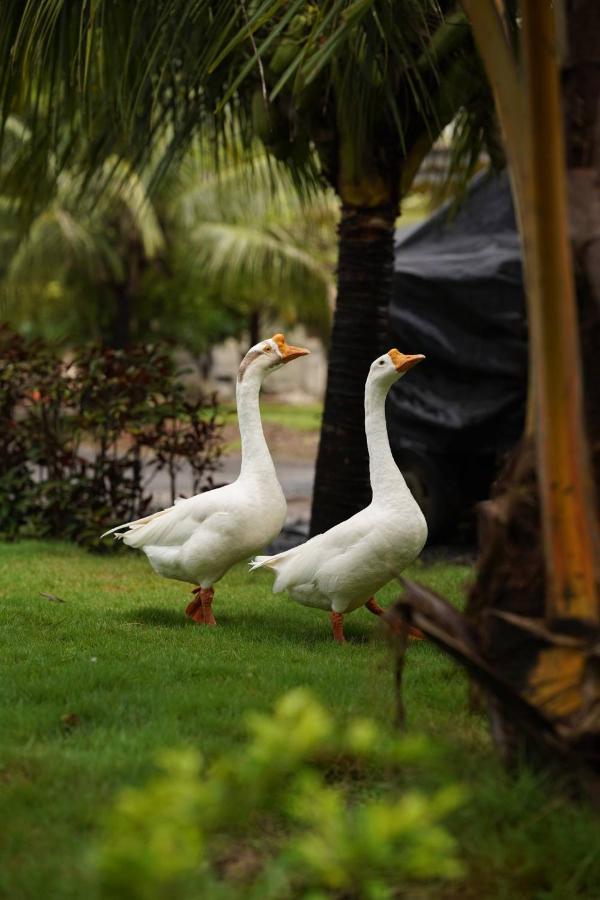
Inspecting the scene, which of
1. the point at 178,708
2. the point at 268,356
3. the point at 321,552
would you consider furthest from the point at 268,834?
the point at 268,356

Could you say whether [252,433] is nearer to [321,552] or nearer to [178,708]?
[321,552]

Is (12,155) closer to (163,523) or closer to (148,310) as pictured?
(148,310)

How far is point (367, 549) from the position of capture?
17.6ft

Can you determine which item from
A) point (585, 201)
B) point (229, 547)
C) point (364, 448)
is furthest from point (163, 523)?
point (585, 201)

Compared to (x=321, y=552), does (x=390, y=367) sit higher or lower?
higher

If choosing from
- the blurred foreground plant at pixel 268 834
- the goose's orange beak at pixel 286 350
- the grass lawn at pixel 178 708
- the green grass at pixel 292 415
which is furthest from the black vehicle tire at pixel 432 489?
the green grass at pixel 292 415

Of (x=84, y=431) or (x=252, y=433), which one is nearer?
(x=252, y=433)

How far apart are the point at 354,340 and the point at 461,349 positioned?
1461 millimetres

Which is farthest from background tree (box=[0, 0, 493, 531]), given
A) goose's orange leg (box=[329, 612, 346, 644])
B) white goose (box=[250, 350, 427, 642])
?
goose's orange leg (box=[329, 612, 346, 644])

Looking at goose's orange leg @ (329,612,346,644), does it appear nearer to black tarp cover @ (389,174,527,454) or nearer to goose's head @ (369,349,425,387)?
goose's head @ (369,349,425,387)

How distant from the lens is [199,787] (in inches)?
96.5

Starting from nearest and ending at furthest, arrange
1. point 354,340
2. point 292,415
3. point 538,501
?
point 538,501, point 354,340, point 292,415

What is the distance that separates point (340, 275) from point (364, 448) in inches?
48.2

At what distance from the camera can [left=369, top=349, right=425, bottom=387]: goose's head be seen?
577 centimetres
